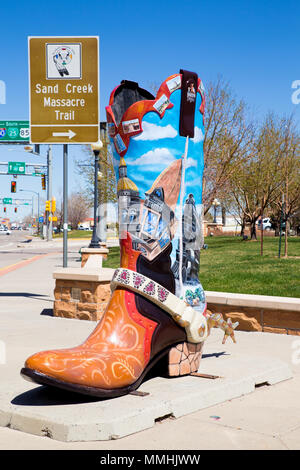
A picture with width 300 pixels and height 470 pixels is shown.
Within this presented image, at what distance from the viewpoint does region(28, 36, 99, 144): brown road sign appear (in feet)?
27.7

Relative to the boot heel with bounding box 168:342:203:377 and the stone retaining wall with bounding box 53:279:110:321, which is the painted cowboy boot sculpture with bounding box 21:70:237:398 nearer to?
the boot heel with bounding box 168:342:203:377

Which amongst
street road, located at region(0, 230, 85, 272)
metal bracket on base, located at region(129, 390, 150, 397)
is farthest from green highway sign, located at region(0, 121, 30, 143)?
metal bracket on base, located at region(129, 390, 150, 397)

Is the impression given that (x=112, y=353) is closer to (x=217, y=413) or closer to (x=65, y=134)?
(x=217, y=413)

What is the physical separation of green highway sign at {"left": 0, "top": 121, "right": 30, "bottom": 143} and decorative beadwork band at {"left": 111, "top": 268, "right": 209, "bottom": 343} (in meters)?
30.0

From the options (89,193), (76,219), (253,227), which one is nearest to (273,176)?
(253,227)

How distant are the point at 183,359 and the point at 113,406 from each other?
0.84m

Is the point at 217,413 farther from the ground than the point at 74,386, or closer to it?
closer to it

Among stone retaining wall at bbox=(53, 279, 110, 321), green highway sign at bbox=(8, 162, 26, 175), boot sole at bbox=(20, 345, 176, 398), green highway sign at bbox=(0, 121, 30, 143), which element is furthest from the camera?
green highway sign at bbox=(8, 162, 26, 175)

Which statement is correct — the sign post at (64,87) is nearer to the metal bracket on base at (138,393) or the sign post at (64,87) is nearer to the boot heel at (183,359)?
the boot heel at (183,359)

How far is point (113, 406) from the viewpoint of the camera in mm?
3174

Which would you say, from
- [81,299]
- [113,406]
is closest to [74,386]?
[113,406]

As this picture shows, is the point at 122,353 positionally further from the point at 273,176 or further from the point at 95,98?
the point at 273,176

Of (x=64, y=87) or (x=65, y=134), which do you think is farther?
(x=65, y=134)

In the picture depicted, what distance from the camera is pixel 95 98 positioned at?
→ 852 centimetres
